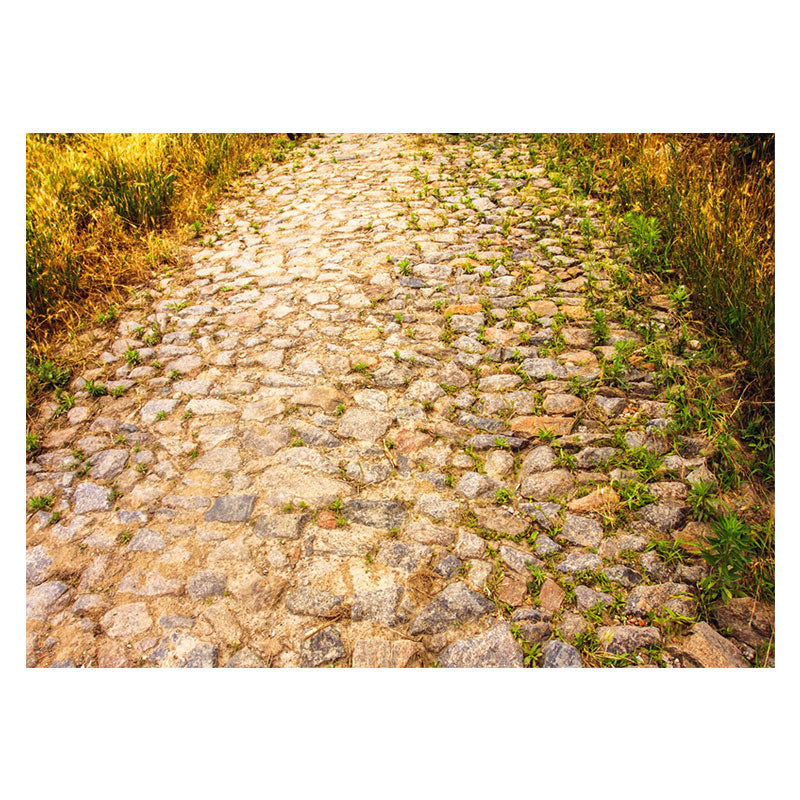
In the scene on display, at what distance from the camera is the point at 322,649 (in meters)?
2.19

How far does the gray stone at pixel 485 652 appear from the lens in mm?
2141

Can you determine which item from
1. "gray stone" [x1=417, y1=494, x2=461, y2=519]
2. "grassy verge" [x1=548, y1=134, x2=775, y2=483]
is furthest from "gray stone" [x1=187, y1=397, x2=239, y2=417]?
"grassy verge" [x1=548, y1=134, x2=775, y2=483]

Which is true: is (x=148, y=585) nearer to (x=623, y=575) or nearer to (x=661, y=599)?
(x=623, y=575)

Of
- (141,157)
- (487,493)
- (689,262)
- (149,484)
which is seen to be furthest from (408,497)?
(141,157)

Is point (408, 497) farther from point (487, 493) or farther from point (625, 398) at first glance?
point (625, 398)

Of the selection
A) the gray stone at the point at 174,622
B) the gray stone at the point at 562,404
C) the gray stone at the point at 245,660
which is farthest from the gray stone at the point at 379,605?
the gray stone at the point at 562,404

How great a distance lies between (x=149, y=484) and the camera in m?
3.01

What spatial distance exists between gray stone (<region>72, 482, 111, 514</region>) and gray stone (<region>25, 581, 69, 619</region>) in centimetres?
45

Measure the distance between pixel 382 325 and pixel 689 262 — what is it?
2250 mm

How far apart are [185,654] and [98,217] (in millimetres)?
4693

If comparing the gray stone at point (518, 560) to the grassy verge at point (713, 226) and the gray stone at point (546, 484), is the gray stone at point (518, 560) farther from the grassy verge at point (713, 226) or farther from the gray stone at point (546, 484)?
the grassy verge at point (713, 226)

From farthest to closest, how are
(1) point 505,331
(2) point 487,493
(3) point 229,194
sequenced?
(3) point 229,194, (1) point 505,331, (2) point 487,493

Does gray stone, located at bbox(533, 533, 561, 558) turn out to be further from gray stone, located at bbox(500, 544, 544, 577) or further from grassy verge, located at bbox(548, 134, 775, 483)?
grassy verge, located at bbox(548, 134, 775, 483)

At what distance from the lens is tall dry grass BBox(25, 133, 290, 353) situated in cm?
459
